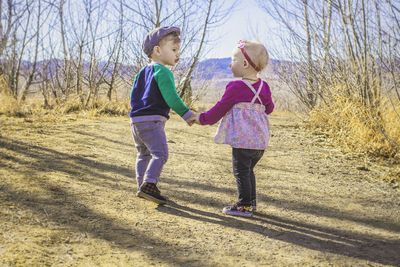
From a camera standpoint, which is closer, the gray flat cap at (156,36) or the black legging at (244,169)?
the black legging at (244,169)

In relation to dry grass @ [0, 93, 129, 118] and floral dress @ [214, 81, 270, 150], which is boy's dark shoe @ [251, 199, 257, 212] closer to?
floral dress @ [214, 81, 270, 150]

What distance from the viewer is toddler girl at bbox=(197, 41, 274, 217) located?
2766 mm

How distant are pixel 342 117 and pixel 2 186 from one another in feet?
13.5

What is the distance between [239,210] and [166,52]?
114 centimetres

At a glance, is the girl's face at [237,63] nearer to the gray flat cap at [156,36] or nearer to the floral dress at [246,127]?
the floral dress at [246,127]

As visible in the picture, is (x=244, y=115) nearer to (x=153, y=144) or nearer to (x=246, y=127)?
(x=246, y=127)

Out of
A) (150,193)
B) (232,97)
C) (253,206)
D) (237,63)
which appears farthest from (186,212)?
(237,63)

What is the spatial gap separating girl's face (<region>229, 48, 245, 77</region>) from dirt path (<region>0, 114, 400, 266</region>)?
0.89m

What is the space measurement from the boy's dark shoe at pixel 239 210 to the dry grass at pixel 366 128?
233 cm

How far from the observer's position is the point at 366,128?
5.10m

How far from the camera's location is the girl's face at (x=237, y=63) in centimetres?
279

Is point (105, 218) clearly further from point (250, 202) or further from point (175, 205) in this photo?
point (250, 202)

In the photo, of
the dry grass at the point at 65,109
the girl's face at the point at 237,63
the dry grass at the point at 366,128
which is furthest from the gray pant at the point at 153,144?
the dry grass at the point at 65,109

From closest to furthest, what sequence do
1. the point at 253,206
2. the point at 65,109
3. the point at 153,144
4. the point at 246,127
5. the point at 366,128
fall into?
the point at 246,127 → the point at 253,206 → the point at 153,144 → the point at 366,128 → the point at 65,109
